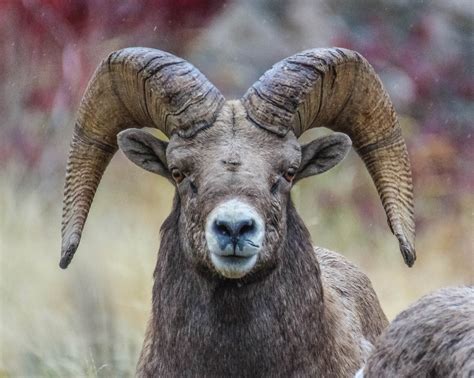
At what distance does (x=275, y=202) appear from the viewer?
864cm

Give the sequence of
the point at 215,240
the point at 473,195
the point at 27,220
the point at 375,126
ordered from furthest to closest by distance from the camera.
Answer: the point at 473,195 → the point at 27,220 → the point at 375,126 → the point at 215,240

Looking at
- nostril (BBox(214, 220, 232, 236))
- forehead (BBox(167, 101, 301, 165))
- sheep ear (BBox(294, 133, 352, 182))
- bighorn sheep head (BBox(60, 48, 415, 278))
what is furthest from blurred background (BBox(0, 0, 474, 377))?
nostril (BBox(214, 220, 232, 236))

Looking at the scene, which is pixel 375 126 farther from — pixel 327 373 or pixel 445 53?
pixel 445 53

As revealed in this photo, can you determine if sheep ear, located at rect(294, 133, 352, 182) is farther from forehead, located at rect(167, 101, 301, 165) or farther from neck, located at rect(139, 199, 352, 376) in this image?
neck, located at rect(139, 199, 352, 376)

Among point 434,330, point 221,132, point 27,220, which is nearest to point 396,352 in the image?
point 434,330

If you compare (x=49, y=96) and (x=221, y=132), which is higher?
(x=49, y=96)

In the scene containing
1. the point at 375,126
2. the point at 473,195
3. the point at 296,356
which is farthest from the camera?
the point at 473,195

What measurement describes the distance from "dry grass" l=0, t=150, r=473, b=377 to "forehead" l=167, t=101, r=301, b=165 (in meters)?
4.99

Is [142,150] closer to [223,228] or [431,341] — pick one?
[223,228]

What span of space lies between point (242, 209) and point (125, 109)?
5.41 feet

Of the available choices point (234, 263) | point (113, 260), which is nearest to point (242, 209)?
point (234, 263)

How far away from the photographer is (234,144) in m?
8.73

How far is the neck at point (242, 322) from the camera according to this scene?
8.71 m

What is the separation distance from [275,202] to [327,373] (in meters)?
0.94
